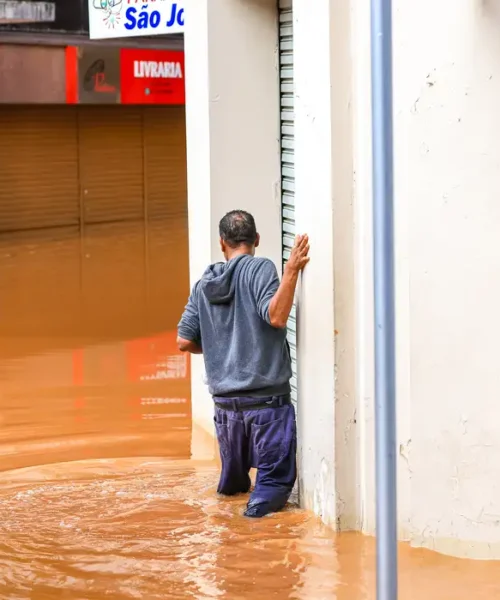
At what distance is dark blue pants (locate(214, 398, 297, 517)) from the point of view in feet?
21.7

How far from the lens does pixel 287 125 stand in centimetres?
804

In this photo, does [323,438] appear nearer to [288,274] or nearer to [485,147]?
[288,274]

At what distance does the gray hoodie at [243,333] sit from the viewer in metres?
6.54

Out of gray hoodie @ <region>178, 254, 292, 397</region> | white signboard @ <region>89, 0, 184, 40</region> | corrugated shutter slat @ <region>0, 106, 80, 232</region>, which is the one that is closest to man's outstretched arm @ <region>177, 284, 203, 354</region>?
gray hoodie @ <region>178, 254, 292, 397</region>

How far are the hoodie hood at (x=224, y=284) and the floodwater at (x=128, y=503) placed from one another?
1.16 metres

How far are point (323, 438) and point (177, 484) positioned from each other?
1391mm

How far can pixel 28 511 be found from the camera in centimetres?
704

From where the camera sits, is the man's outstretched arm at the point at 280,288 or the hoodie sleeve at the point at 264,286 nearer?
the man's outstretched arm at the point at 280,288

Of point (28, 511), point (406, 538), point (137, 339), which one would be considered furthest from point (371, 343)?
point (137, 339)

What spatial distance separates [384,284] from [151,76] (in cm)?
2011

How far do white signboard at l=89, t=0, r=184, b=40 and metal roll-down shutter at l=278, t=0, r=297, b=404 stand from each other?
232cm

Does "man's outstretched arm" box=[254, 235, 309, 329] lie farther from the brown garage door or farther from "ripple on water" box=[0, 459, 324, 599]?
the brown garage door

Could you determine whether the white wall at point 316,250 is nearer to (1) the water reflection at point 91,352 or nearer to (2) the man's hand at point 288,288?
(2) the man's hand at point 288,288

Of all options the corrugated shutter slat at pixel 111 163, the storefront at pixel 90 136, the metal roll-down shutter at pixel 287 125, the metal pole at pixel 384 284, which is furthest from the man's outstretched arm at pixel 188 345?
the corrugated shutter slat at pixel 111 163
